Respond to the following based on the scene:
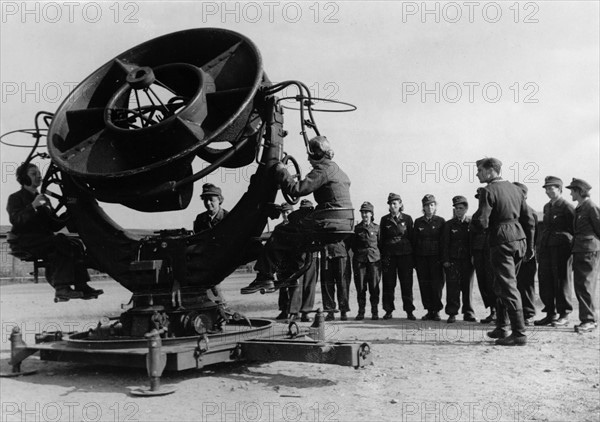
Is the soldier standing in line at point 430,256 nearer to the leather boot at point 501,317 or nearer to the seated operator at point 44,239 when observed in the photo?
the leather boot at point 501,317

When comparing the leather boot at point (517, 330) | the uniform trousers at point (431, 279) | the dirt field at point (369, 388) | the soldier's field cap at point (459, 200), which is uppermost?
the soldier's field cap at point (459, 200)

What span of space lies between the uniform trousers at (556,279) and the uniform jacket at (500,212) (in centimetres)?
167

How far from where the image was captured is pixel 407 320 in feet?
30.6

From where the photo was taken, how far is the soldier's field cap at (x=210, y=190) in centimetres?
745

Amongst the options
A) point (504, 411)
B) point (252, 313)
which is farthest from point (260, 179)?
point (252, 313)

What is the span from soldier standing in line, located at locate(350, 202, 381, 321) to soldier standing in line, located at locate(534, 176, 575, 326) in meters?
2.35

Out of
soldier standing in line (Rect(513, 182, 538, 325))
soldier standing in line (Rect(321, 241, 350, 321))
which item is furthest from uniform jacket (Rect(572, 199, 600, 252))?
soldier standing in line (Rect(321, 241, 350, 321))

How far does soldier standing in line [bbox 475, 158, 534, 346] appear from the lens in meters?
6.69

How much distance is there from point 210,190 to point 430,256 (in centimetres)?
368

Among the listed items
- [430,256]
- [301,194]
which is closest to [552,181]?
[430,256]

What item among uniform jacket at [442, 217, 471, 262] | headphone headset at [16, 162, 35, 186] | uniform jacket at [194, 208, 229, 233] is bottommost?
uniform jacket at [442, 217, 471, 262]

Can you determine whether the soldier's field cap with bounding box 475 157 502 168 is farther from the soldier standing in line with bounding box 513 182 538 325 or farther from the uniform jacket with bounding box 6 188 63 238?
the uniform jacket with bounding box 6 188 63 238

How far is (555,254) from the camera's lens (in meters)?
8.47

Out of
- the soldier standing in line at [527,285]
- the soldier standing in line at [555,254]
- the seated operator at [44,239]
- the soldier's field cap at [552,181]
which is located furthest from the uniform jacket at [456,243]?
the seated operator at [44,239]
